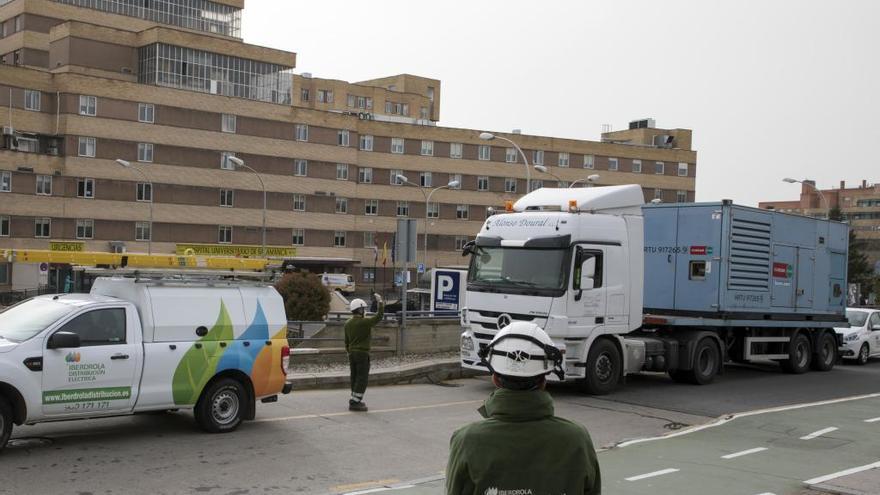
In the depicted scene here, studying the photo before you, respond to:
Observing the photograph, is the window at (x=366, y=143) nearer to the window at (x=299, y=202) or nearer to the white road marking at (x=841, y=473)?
the window at (x=299, y=202)

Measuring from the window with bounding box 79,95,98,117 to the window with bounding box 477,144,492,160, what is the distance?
36.0m

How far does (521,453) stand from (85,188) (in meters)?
66.7

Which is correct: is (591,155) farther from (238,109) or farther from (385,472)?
(385,472)

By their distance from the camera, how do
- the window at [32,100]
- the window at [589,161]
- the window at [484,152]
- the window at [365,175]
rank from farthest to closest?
the window at [589,161] < the window at [484,152] < the window at [365,175] < the window at [32,100]

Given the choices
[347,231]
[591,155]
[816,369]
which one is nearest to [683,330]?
[816,369]

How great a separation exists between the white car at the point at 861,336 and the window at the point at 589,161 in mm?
66594

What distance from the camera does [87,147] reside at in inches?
2522

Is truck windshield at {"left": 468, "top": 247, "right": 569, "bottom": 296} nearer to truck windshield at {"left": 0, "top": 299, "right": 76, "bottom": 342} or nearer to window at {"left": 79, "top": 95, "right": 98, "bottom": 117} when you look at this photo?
truck windshield at {"left": 0, "top": 299, "right": 76, "bottom": 342}

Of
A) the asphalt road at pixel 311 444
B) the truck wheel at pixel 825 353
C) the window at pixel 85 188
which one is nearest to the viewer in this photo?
the asphalt road at pixel 311 444

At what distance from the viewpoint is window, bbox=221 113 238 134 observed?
231 ft

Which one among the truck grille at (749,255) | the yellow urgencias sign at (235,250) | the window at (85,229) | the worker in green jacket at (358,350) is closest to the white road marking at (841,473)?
the worker in green jacket at (358,350)

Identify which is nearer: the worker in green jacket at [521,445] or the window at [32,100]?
the worker in green jacket at [521,445]

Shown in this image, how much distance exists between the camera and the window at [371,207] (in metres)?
81.0

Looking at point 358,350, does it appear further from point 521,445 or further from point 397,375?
point 521,445
